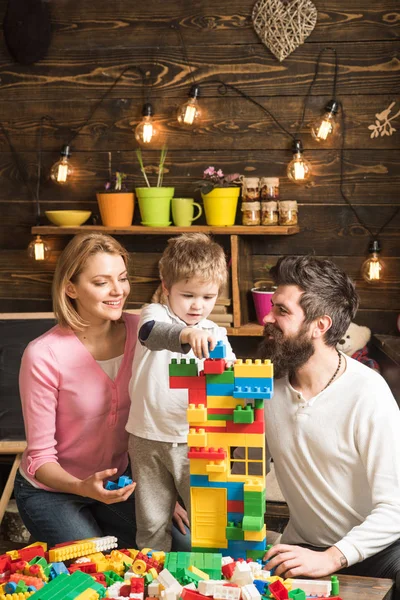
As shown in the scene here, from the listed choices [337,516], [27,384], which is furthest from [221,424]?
[27,384]

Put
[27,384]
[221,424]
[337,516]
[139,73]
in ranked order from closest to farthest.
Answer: [221,424], [337,516], [27,384], [139,73]

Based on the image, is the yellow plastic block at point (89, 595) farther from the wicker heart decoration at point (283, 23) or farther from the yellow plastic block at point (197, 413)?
the wicker heart decoration at point (283, 23)

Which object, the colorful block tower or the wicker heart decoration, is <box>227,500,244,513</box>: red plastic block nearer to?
the colorful block tower

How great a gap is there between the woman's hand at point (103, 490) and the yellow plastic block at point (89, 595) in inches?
11.0

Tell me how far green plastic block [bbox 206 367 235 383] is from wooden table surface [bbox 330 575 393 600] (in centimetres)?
→ 46

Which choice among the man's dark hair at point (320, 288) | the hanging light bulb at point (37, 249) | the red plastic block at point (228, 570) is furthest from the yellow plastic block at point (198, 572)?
the hanging light bulb at point (37, 249)

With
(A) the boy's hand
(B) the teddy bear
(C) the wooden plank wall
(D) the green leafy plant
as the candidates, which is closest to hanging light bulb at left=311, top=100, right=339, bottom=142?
(C) the wooden plank wall

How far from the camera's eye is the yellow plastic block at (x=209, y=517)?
5.09ft

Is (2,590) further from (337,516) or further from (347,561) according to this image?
(337,516)

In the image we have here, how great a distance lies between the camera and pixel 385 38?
3201mm

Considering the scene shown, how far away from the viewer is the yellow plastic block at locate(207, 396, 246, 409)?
1532 mm

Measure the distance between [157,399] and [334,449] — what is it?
1.53ft

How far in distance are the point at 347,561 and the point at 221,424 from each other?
42 cm

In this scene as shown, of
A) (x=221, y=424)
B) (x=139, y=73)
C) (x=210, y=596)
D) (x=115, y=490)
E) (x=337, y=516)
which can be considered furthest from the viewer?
(x=139, y=73)
